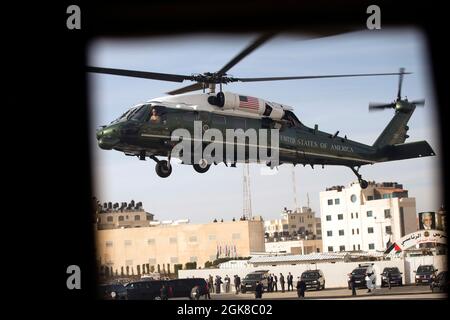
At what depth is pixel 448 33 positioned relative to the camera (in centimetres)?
827

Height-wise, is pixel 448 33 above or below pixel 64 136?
above

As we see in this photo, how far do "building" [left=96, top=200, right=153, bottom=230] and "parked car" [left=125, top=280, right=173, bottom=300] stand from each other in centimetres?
86

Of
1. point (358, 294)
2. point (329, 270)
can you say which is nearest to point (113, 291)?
point (358, 294)

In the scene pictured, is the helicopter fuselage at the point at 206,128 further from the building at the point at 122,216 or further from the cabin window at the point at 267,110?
the building at the point at 122,216

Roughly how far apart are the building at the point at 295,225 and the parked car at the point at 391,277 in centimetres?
146

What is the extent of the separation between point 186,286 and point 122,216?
1.30 m

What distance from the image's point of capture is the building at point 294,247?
15617 mm

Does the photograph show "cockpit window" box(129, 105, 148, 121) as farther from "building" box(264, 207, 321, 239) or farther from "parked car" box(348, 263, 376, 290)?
"parked car" box(348, 263, 376, 290)

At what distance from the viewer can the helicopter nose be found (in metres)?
10.1

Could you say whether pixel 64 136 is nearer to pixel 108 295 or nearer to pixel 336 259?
pixel 108 295

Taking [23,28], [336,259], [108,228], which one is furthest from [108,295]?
[336,259]

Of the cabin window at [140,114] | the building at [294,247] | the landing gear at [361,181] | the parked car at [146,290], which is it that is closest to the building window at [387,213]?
the landing gear at [361,181]
